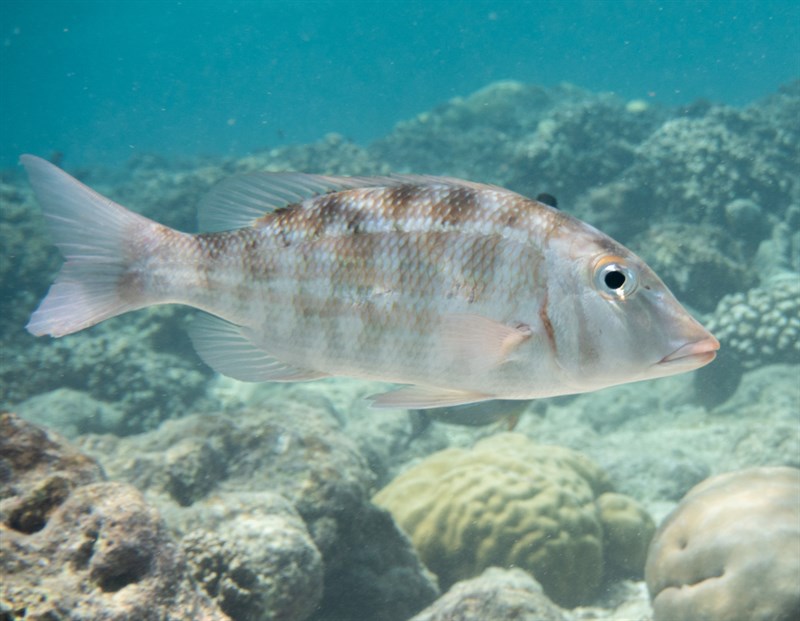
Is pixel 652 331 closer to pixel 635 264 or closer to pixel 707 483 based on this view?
pixel 635 264

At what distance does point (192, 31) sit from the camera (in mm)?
129250

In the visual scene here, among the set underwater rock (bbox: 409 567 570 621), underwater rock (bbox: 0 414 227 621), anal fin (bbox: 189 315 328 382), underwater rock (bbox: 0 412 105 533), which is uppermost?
anal fin (bbox: 189 315 328 382)

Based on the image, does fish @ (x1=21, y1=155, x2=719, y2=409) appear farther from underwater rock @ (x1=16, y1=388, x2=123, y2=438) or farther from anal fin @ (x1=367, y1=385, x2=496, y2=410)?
underwater rock @ (x1=16, y1=388, x2=123, y2=438)

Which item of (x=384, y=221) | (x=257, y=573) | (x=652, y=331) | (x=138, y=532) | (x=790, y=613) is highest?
(x=384, y=221)

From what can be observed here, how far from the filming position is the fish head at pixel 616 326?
1676 mm

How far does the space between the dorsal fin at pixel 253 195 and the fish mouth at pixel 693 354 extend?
1307 mm

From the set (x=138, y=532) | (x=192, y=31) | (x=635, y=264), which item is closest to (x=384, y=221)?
(x=635, y=264)

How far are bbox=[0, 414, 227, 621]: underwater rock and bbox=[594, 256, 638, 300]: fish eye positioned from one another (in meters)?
1.85

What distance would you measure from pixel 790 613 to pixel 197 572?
323 cm

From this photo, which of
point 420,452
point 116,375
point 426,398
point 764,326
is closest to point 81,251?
point 426,398

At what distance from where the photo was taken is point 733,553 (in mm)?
3361

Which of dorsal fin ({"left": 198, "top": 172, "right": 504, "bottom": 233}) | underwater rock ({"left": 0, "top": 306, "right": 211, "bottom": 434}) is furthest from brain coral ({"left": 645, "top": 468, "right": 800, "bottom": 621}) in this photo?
underwater rock ({"left": 0, "top": 306, "right": 211, "bottom": 434})

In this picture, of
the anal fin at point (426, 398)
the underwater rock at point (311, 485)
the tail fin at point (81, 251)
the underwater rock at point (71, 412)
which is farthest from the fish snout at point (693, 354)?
the underwater rock at point (71, 412)

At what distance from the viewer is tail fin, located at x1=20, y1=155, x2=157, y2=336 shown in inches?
78.7
